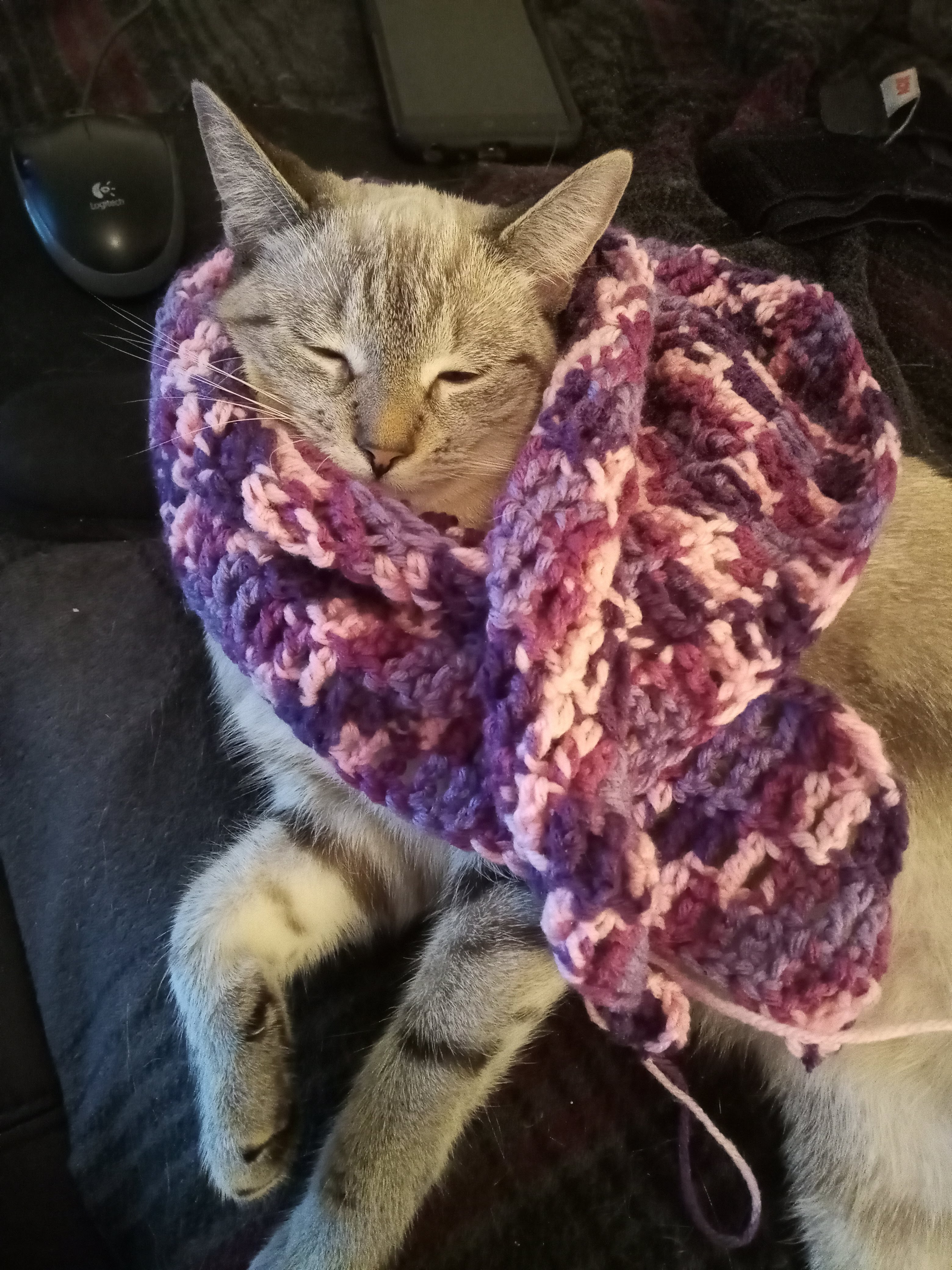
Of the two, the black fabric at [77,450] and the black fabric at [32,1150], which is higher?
the black fabric at [77,450]

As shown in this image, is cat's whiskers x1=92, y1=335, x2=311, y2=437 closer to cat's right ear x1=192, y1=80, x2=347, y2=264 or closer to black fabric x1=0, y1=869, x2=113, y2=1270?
cat's right ear x1=192, y1=80, x2=347, y2=264

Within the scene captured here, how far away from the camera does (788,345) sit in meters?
0.85

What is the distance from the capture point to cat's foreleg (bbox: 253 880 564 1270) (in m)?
0.75

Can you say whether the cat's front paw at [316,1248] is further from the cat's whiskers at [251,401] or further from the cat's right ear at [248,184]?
the cat's right ear at [248,184]

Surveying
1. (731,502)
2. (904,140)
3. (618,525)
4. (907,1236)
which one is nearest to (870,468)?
(731,502)

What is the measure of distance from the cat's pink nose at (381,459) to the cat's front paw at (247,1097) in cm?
48

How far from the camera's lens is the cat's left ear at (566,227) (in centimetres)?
77

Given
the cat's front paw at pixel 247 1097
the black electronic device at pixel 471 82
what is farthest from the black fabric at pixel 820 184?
the cat's front paw at pixel 247 1097

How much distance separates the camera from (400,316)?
82 cm

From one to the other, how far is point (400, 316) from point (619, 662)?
1.28 ft

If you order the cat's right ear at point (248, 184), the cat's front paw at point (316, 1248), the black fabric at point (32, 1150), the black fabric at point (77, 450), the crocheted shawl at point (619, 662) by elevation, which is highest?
the cat's right ear at point (248, 184)

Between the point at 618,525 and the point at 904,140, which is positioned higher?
the point at 904,140

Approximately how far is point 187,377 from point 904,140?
45.4 inches

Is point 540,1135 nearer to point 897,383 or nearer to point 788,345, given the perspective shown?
point 788,345
